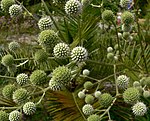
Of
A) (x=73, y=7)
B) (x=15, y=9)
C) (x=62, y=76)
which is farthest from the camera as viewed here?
(x=15, y=9)

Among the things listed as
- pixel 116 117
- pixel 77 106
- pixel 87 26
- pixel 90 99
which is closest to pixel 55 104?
pixel 77 106

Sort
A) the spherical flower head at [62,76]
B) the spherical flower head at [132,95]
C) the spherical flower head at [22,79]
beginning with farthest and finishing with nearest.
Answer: the spherical flower head at [22,79]
the spherical flower head at [132,95]
the spherical flower head at [62,76]

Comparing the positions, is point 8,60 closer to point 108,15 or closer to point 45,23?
point 45,23

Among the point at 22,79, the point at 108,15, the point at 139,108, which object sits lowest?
the point at 139,108

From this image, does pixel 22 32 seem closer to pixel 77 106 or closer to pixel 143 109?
pixel 77 106

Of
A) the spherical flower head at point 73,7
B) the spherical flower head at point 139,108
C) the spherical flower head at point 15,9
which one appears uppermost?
the spherical flower head at point 73,7

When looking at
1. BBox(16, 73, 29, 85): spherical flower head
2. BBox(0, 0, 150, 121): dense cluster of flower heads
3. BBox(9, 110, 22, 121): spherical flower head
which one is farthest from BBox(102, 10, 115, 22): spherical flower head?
BBox(9, 110, 22, 121): spherical flower head

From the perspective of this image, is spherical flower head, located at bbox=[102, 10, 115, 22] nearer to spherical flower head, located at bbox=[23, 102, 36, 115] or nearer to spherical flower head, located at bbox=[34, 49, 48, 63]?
spherical flower head, located at bbox=[34, 49, 48, 63]

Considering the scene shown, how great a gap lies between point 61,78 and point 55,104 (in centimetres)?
111

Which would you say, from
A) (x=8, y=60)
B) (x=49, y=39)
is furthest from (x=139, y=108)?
(x=8, y=60)

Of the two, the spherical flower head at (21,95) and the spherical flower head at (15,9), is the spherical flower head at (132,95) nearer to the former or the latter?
the spherical flower head at (21,95)

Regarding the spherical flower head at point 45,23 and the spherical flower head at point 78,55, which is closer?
the spherical flower head at point 78,55

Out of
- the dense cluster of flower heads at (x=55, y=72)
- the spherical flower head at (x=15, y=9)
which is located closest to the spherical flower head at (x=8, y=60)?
the dense cluster of flower heads at (x=55, y=72)

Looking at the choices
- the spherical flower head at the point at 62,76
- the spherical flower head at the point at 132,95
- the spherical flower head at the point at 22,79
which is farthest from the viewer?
the spherical flower head at the point at 22,79
